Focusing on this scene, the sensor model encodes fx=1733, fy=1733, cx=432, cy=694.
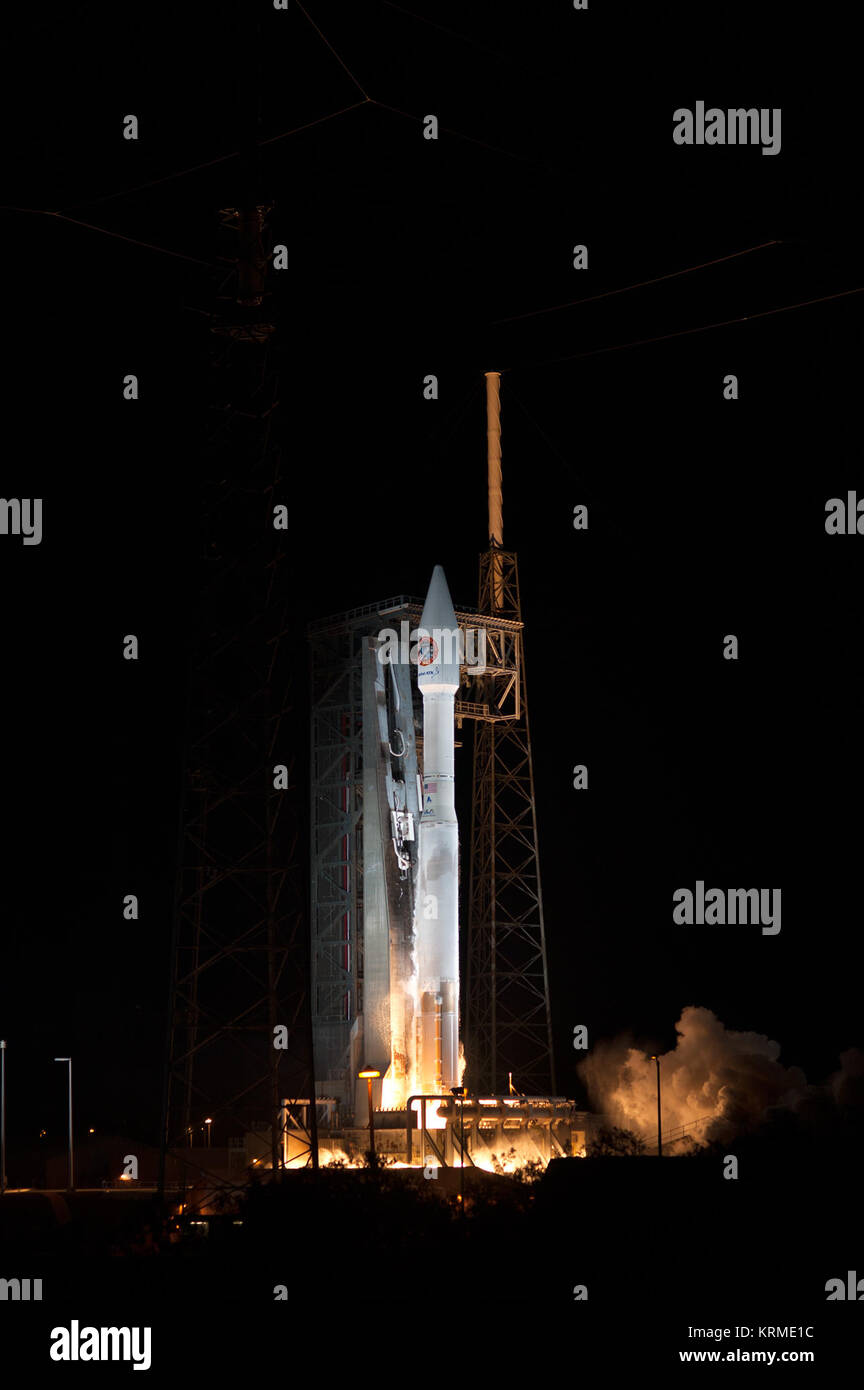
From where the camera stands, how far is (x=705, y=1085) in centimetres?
5622

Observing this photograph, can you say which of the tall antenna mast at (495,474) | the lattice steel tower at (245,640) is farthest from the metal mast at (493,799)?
the lattice steel tower at (245,640)

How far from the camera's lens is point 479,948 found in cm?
5253

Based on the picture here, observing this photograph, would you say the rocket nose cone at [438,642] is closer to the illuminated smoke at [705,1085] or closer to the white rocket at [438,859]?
the white rocket at [438,859]

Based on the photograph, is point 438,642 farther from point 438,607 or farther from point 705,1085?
point 705,1085

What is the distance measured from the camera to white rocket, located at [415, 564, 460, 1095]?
49438 mm

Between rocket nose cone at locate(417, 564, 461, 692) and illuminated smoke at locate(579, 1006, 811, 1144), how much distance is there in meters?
15.7

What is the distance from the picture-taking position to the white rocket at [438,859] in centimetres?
4944

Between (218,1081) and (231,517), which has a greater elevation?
(231,517)

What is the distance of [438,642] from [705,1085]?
17647mm

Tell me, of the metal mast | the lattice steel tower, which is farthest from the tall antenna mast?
the lattice steel tower
